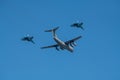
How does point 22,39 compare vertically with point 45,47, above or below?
below

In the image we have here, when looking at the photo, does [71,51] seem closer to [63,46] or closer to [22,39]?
[63,46]

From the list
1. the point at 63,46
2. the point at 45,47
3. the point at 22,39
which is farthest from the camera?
the point at 45,47

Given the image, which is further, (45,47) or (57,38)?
(45,47)

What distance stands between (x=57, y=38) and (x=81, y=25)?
25.6 feet

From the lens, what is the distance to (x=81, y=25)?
12550 centimetres

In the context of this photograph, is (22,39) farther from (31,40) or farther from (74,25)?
(74,25)

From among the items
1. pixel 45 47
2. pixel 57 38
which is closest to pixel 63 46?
pixel 57 38

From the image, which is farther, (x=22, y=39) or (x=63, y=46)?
(x=63, y=46)

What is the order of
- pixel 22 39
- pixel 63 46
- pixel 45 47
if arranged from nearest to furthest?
pixel 22 39, pixel 63 46, pixel 45 47

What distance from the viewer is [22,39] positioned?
123 metres

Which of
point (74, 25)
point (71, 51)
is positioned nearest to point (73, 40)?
point (71, 51)

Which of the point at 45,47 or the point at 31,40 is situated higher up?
the point at 45,47

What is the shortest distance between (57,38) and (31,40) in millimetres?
8012

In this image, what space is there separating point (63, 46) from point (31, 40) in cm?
1121
